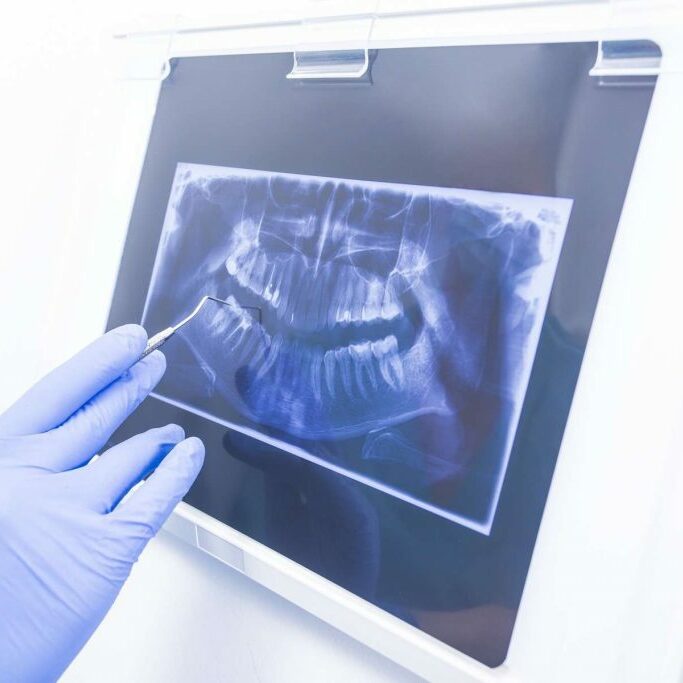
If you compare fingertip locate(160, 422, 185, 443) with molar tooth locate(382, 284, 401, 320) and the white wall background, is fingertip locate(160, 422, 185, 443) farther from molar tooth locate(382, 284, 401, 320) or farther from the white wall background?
molar tooth locate(382, 284, 401, 320)

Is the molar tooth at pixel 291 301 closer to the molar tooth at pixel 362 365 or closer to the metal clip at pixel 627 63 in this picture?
the molar tooth at pixel 362 365

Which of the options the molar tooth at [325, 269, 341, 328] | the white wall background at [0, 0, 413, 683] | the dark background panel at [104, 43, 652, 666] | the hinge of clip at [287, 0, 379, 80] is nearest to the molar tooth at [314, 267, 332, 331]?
the molar tooth at [325, 269, 341, 328]

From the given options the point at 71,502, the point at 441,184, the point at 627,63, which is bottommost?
the point at 71,502

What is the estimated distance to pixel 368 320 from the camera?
0.58 metres

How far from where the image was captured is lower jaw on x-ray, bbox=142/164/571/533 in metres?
0.50

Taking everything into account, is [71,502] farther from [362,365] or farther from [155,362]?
[362,365]

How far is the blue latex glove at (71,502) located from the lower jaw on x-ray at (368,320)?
0.34 feet

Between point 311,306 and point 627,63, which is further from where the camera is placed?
point 311,306

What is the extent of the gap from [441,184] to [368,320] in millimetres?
150

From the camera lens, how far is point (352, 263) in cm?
60

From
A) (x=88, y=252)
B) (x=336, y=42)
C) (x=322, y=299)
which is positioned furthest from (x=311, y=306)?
(x=88, y=252)

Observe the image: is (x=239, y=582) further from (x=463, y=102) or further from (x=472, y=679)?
(x=463, y=102)

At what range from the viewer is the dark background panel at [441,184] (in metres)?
0.47

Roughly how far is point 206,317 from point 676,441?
52 centimetres
